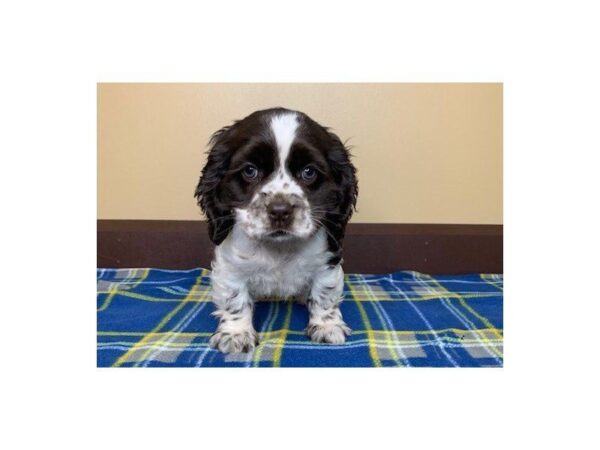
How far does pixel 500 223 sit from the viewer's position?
3432 mm

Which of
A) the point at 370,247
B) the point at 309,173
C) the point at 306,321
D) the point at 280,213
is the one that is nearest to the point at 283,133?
the point at 309,173

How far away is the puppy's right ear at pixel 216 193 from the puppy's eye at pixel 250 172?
13 centimetres

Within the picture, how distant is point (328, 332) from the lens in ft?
7.18

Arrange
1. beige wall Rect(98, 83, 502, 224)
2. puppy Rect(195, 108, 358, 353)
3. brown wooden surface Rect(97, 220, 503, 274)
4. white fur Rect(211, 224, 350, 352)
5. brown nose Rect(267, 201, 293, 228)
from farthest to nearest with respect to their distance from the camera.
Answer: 1. brown wooden surface Rect(97, 220, 503, 274)
2. beige wall Rect(98, 83, 502, 224)
3. white fur Rect(211, 224, 350, 352)
4. puppy Rect(195, 108, 358, 353)
5. brown nose Rect(267, 201, 293, 228)

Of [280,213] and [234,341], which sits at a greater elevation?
[280,213]

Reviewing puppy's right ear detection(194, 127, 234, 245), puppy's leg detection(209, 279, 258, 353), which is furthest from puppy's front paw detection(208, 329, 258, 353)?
puppy's right ear detection(194, 127, 234, 245)

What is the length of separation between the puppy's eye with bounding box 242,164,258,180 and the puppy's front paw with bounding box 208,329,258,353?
2.31 ft

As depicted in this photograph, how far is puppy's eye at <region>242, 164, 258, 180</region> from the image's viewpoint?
2.09 metres

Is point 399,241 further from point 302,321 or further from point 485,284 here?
point 302,321

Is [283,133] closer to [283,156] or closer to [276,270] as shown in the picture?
[283,156]

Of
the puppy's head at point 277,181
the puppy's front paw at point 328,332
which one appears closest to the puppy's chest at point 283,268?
the puppy's head at point 277,181

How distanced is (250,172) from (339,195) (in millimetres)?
446

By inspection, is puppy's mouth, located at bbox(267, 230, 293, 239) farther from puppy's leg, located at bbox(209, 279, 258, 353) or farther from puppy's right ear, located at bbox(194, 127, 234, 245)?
puppy's leg, located at bbox(209, 279, 258, 353)

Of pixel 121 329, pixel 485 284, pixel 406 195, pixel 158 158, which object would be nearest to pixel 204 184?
pixel 121 329
